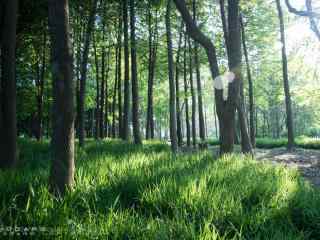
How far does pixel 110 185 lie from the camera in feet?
14.5

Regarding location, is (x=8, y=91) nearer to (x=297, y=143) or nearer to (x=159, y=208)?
(x=159, y=208)

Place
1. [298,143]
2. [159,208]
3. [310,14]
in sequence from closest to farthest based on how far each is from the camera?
1. [159,208]
2. [310,14]
3. [298,143]

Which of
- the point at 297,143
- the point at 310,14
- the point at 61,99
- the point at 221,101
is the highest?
the point at 310,14

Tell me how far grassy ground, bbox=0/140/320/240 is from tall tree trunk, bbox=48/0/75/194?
0.76 feet

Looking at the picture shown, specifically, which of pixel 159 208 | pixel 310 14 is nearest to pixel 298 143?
pixel 310 14

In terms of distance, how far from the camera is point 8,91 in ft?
22.8

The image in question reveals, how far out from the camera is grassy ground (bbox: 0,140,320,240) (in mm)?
→ 2840

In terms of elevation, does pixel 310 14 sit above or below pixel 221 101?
above

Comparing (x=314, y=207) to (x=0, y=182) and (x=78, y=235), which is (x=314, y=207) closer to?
(x=78, y=235)

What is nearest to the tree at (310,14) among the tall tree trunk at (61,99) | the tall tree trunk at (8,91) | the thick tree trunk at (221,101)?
the thick tree trunk at (221,101)

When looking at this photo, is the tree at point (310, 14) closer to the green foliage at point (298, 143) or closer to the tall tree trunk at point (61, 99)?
the tall tree trunk at point (61, 99)

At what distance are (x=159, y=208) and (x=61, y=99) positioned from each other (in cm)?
175

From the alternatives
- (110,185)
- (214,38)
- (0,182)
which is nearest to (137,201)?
(110,185)

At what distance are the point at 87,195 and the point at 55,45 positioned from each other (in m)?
1.86
